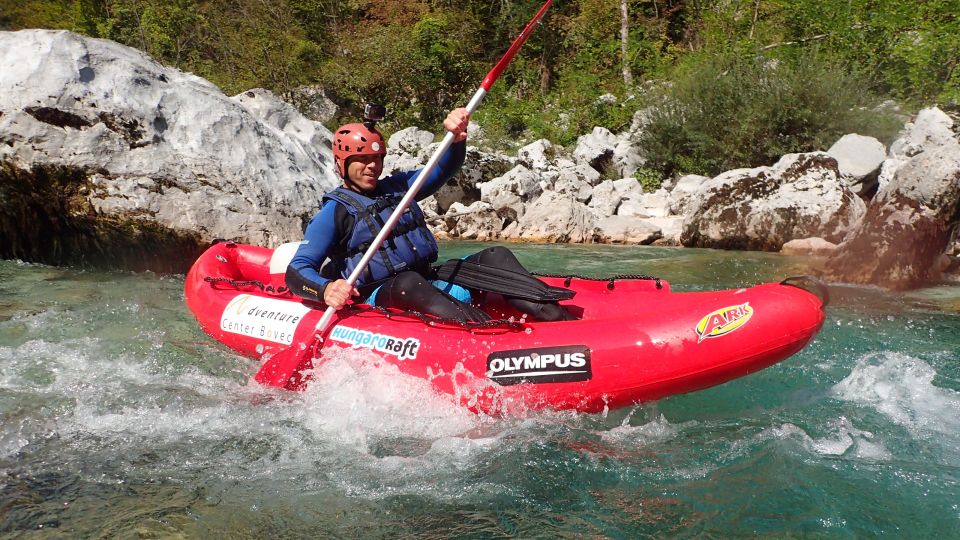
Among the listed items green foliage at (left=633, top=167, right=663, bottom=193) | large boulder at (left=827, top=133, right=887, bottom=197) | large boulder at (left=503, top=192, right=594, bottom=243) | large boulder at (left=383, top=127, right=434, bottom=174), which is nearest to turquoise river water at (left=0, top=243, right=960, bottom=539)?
large boulder at (left=827, top=133, right=887, bottom=197)

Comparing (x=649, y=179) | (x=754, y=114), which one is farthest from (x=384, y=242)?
(x=649, y=179)

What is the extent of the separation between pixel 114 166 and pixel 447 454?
17.8ft

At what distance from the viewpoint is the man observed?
12.4ft

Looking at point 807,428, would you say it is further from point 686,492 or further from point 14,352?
point 14,352

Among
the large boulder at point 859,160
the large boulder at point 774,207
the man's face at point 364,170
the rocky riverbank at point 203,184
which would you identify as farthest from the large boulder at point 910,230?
the man's face at point 364,170

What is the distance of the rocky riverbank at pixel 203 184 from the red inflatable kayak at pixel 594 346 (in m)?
3.64

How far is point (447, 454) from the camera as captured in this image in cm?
306

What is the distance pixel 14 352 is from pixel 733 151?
9.91 m

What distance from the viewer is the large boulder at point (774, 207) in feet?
27.2

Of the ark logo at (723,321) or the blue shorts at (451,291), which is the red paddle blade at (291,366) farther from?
the ark logo at (723,321)

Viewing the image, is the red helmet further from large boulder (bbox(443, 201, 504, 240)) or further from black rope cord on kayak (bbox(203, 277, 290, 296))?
large boulder (bbox(443, 201, 504, 240))

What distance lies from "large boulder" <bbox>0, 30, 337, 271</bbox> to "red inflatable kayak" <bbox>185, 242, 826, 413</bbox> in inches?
144

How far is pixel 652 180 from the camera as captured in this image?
12.2m

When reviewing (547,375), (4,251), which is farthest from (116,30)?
(547,375)
